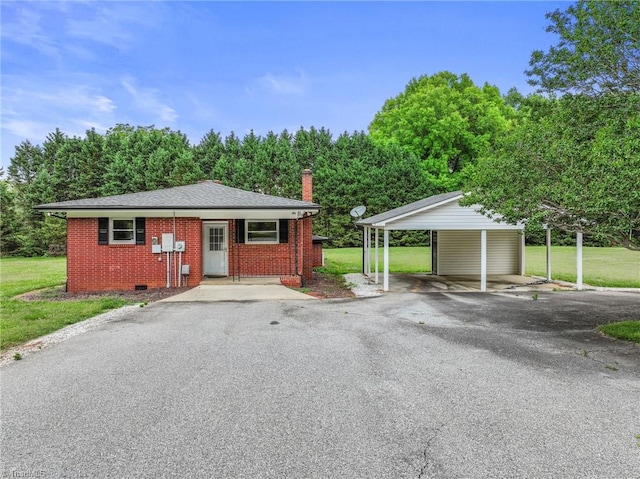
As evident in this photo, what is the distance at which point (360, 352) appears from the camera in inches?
228

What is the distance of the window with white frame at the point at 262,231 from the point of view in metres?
13.9

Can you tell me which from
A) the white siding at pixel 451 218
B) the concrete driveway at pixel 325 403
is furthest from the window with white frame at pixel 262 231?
the concrete driveway at pixel 325 403

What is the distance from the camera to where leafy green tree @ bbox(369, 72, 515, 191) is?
31.3m

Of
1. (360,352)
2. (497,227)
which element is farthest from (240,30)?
(360,352)

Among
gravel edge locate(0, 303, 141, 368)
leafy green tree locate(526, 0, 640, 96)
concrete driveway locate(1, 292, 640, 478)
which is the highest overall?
leafy green tree locate(526, 0, 640, 96)

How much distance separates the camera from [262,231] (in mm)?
13930

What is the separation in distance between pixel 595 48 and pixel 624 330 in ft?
17.4

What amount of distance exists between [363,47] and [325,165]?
14.3 metres

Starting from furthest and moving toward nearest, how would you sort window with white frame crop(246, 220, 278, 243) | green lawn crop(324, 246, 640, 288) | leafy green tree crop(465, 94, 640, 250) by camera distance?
1. green lawn crop(324, 246, 640, 288)
2. window with white frame crop(246, 220, 278, 243)
3. leafy green tree crop(465, 94, 640, 250)

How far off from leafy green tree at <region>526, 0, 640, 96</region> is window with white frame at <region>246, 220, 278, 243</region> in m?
9.50

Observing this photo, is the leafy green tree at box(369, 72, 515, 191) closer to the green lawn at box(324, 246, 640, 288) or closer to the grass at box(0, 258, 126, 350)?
the green lawn at box(324, 246, 640, 288)

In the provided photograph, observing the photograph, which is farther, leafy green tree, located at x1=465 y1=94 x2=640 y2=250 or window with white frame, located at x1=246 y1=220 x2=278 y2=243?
window with white frame, located at x1=246 y1=220 x2=278 y2=243

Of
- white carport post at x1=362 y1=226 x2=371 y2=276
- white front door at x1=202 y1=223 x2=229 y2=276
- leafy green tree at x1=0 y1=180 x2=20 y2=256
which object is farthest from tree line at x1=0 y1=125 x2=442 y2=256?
white front door at x1=202 y1=223 x2=229 y2=276

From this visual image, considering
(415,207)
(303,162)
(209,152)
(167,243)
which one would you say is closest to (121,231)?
(167,243)
